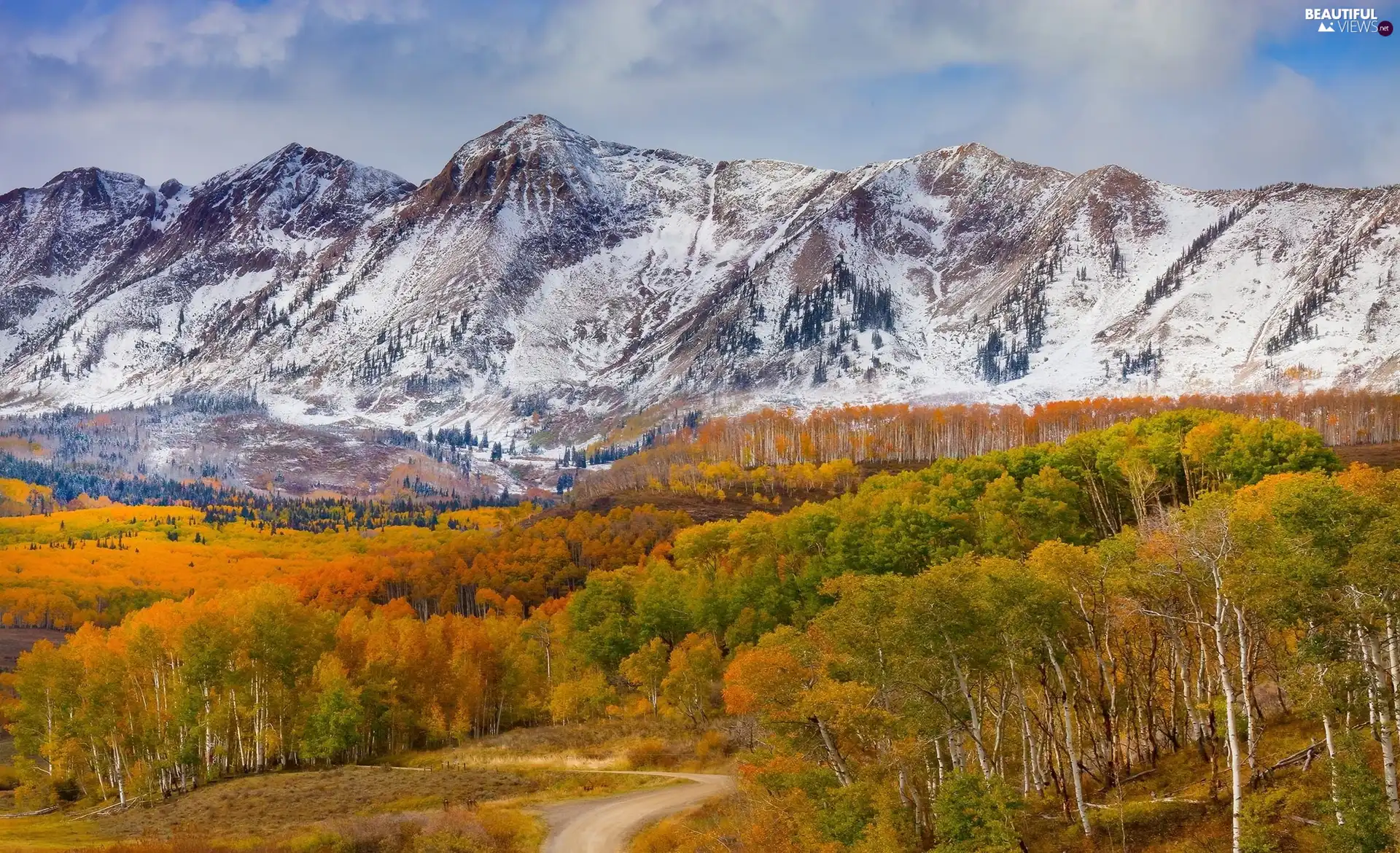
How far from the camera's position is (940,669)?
139ft

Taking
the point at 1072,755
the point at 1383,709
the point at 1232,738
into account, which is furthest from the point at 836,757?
the point at 1383,709

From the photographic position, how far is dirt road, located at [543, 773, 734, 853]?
54375 mm

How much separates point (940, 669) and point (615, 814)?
26225 millimetres

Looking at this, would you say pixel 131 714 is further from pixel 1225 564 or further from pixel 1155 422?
pixel 1155 422

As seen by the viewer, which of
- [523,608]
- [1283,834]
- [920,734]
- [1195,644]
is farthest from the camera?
[523,608]

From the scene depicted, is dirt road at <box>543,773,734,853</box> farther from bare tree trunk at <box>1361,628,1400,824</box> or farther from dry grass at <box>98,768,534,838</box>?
bare tree trunk at <box>1361,628,1400,824</box>

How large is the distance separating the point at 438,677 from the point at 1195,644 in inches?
2738

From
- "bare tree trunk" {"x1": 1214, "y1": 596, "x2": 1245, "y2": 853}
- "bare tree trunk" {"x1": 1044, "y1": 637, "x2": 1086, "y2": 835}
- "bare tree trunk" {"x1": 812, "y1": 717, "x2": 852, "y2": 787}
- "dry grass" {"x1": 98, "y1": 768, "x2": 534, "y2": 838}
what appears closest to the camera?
"bare tree trunk" {"x1": 1214, "y1": 596, "x2": 1245, "y2": 853}

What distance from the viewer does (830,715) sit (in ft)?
149

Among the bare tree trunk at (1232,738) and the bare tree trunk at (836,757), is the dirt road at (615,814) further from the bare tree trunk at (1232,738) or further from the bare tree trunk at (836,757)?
the bare tree trunk at (1232,738)

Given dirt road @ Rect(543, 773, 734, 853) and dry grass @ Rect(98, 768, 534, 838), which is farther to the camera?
dry grass @ Rect(98, 768, 534, 838)

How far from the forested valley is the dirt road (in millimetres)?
3429

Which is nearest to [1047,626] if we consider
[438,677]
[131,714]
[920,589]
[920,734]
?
[920,589]

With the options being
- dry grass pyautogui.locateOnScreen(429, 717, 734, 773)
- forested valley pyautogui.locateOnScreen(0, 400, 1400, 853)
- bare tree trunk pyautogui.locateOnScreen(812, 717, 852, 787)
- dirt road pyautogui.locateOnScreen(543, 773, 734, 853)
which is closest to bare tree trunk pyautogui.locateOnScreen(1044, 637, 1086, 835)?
forested valley pyautogui.locateOnScreen(0, 400, 1400, 853)
